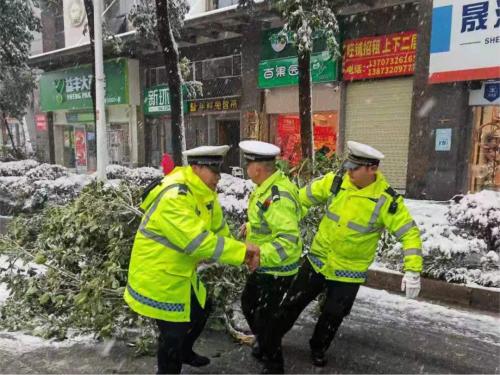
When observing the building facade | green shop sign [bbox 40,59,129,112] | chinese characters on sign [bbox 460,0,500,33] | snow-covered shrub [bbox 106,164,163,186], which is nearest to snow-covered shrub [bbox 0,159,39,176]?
snow-covered shrub [bbox 106,164,163,186]

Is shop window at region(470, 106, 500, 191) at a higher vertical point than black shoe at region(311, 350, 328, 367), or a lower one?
higher

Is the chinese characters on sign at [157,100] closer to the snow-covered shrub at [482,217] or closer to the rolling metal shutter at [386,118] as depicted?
the rolling metal shutter at [386,118]

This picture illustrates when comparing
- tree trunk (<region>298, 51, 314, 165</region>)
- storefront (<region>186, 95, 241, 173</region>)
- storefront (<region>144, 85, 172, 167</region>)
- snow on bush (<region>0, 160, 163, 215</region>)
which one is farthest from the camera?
storefront (<region>144, 85, 172, 167</region>)

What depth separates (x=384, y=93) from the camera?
12039 mm

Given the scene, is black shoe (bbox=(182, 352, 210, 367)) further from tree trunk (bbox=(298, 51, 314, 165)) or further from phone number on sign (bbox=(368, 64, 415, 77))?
phone number on sign (bbox=(368, 64, 415, 77))

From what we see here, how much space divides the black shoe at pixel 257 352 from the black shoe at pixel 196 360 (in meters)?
0.37

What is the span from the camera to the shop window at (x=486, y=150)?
10.1 meters

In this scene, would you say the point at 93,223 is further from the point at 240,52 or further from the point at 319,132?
the point at 240,52

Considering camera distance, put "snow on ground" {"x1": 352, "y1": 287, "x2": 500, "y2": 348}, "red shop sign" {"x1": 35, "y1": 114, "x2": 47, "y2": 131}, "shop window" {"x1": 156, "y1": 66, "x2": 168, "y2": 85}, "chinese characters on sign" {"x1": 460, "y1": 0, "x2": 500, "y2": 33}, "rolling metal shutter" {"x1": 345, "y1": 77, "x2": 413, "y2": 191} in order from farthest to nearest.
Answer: "red shop sign" {"x1": 35, "y1": 114, "x2": 47, "y2": 131}
"shop window" {"x1": 156, "y1": 66, "x2": 168, "y2": 85}
"rolling metal shutter" {"x1": 345, "y1": 77, "x2": 413, "y2": 191}
"chinese characters on sign" {"x1": 460, "y1": 0, "x2": 500, "y2": 33}
"snow on ground" {"x1": 352, "y1": 287, "x2": 500, "y2": 348}

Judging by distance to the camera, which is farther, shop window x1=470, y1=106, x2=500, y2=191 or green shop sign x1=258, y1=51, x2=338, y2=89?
green shop sign x1=258, y1=51, x2=338, y2=89

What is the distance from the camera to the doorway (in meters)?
16.7

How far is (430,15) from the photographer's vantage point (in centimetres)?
1052

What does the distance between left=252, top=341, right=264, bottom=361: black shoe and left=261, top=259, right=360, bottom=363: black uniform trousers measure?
3.9 inches

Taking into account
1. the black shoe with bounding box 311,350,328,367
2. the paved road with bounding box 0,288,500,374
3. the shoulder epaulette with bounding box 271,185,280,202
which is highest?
the shoulder epaulette with bounding box 271,185,280,202
